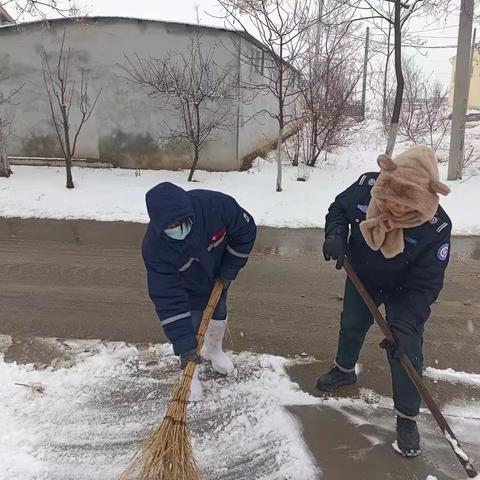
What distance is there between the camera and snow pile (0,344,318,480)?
98.0 inches

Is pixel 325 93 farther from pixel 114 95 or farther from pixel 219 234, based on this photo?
pixel 219 234

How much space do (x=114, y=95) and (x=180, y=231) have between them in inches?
342

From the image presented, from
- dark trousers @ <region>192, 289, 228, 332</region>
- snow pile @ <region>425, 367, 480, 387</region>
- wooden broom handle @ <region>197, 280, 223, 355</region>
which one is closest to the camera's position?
wooden broom handle @ <region>197, 280, 223, 355</region>

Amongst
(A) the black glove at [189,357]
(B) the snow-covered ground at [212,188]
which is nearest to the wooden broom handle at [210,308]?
(A) the black glove at [189,357]

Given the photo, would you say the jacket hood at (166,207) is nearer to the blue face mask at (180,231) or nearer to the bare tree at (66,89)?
the blue face mask at (180,231)

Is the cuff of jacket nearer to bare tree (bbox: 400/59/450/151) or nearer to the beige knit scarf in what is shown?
the beige knit scarf

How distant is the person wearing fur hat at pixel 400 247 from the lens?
2.25m

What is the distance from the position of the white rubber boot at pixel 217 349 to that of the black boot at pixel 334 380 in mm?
622

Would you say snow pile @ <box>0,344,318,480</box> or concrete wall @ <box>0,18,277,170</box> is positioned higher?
concrete wall @ <box>0,18,277,170</box>

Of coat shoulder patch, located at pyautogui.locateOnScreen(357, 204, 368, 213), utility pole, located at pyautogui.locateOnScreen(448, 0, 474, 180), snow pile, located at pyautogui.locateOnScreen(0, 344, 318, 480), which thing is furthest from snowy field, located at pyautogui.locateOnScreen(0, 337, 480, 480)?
utility pole, located at pyautogui.locateOnScreen(448, 0, 474, 180)

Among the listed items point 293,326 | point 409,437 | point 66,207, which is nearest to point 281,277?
point 293,326

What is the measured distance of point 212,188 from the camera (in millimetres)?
9125

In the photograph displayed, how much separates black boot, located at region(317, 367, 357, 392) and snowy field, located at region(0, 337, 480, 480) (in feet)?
0.35

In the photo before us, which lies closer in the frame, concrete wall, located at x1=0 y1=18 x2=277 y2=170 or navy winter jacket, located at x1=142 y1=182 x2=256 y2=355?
navy winter jacket, located at x1=142 y1=182 x2=256 y2=355
